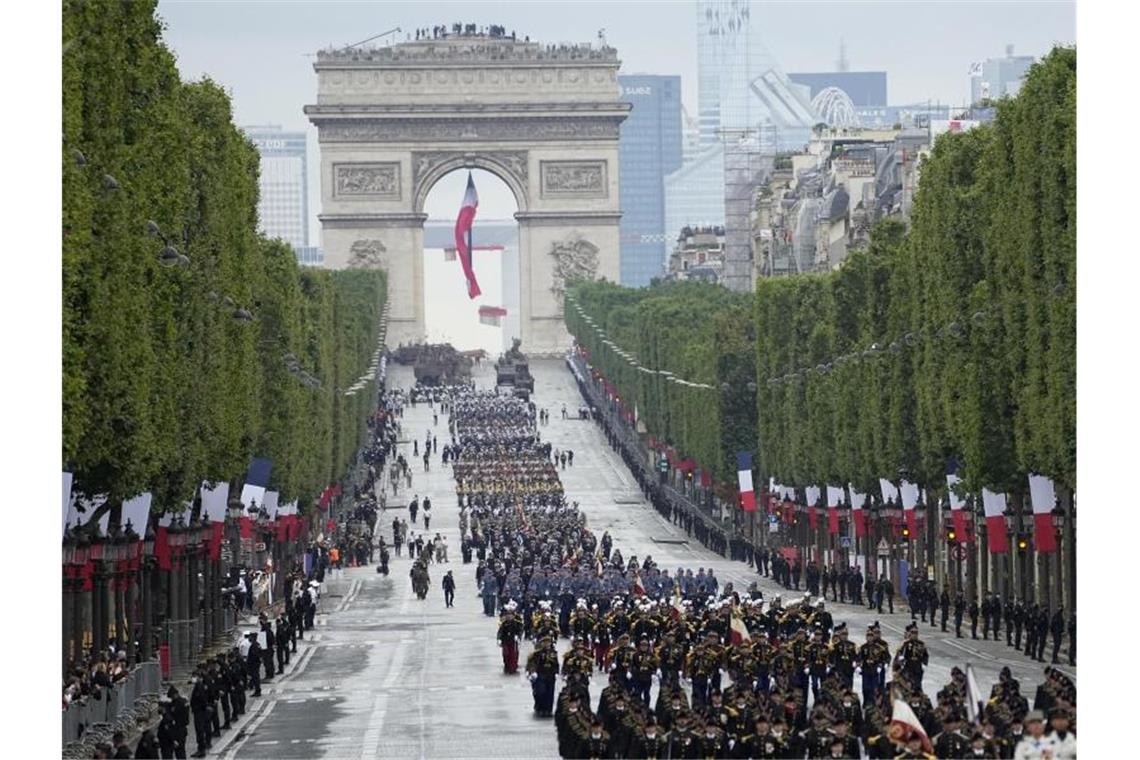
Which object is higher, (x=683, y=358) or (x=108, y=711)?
(x=683, y=358)

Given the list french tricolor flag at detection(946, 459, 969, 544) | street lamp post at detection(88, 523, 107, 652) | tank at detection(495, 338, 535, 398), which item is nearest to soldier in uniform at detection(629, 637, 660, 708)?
street lamp post at detection(88, 523, 107, 652)

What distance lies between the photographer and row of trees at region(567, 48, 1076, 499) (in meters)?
60.3

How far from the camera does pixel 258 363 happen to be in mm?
76500

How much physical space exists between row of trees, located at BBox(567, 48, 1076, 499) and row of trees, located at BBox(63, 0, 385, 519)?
14.8m

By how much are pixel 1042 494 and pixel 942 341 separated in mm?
12636

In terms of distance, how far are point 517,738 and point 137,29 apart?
626 inches

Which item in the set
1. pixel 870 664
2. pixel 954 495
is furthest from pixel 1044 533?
pixel 870 664

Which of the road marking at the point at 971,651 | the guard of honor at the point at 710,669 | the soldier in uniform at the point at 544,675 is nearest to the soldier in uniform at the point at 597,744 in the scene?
the guard of honor at the point at 710,669

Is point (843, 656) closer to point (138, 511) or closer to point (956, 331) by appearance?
point (138, 511)

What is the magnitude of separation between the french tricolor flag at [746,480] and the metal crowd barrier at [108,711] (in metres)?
51.3

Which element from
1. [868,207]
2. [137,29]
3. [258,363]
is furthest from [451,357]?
[137,29]

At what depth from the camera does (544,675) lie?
48.3 meters

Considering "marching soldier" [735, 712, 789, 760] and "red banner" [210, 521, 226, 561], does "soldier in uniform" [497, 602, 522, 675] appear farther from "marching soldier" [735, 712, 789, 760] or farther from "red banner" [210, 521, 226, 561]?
"marching soldier" [735, 712, 789, 760]
